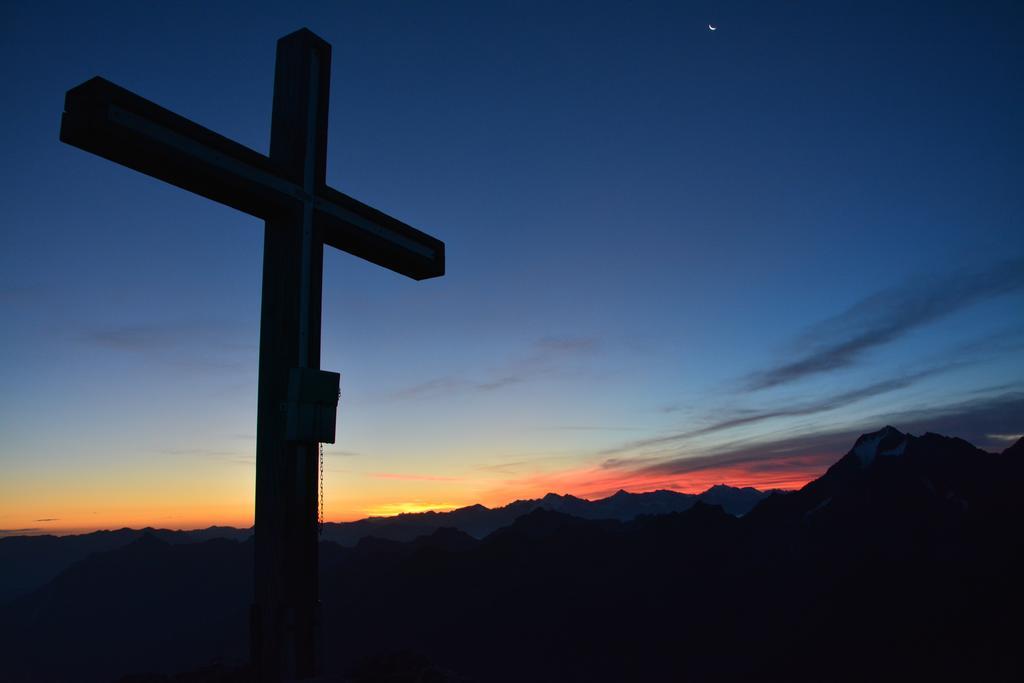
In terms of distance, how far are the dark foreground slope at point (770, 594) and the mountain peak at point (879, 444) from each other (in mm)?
488

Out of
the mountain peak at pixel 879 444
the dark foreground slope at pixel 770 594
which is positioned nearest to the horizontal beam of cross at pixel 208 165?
the dark foreground slope at pixel 770 594

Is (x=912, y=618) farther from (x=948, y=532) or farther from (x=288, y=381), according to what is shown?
(x=288, y=381)

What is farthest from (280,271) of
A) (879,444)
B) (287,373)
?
(879,444)

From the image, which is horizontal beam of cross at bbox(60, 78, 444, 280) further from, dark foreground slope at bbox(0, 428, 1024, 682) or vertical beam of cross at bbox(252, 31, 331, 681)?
dark foreground slope at bbox(0, 428, 1024, 682)

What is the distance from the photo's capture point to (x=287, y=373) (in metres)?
4.86

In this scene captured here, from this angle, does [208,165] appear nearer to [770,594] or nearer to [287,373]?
[287,373]

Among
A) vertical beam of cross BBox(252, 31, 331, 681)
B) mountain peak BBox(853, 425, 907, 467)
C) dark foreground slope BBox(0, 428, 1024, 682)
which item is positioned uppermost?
mountain peak BBox(853, 425, 907, 467)

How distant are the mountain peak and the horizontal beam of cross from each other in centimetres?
20863

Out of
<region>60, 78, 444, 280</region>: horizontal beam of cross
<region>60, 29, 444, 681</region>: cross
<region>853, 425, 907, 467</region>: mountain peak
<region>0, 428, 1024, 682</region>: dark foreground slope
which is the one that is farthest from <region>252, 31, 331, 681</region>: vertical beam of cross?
<region>853, 425, 907, 467</region>: mountain peak

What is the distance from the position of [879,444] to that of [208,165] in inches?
8537

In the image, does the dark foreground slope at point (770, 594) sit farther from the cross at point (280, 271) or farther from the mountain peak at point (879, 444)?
the cross at point (280, 271)

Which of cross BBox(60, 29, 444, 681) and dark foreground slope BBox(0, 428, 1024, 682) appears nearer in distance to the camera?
cross BBox(60, 29, 444, 681)

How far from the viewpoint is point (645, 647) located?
160m

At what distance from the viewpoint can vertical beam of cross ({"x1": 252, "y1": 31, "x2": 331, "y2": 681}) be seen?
4.57m
